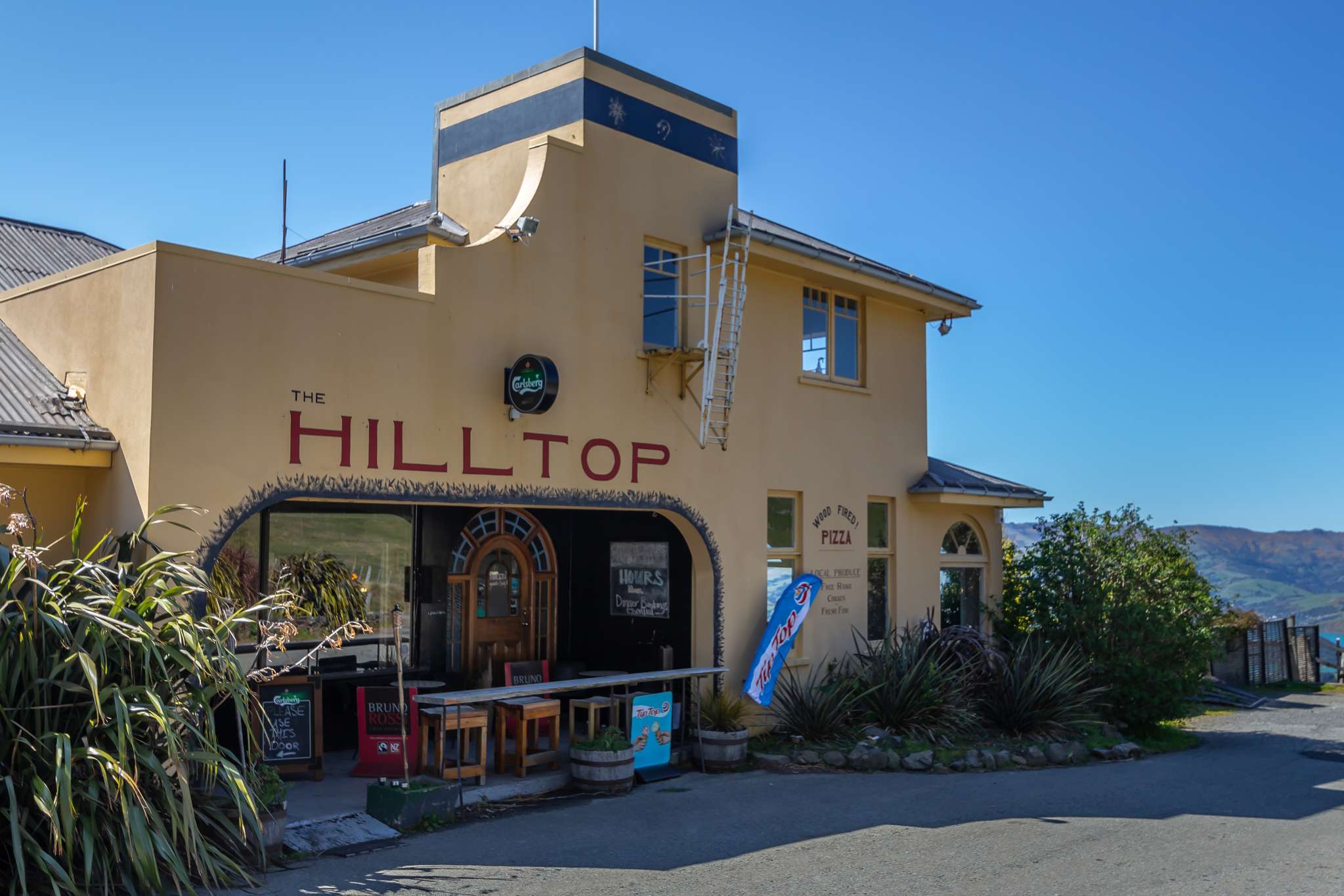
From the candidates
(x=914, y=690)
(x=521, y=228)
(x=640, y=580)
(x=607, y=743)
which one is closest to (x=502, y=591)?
(x=640, y=580)

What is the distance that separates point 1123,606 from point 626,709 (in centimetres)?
789

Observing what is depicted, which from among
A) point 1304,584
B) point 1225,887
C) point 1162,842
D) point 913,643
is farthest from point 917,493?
point 1304,584

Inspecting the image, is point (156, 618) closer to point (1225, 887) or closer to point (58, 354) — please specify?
point (58, 354)

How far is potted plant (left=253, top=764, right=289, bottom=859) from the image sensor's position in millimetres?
7980

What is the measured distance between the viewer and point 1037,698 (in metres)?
14.2

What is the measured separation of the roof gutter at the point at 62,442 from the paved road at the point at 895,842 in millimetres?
3422

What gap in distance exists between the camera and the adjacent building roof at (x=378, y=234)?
1145cm

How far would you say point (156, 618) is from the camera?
7602 mm

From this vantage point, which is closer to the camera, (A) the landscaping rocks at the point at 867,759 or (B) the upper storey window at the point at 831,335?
(A) the landscaping rocks at the point at 867,759

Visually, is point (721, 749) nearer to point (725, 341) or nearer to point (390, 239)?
point (725, 341)

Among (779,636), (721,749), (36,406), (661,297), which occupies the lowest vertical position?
(721,749)

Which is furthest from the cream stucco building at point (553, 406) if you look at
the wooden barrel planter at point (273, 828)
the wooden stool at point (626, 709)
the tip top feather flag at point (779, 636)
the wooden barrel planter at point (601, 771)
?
the wooden barrel planter at point (601, 771)

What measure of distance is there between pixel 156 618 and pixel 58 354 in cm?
352

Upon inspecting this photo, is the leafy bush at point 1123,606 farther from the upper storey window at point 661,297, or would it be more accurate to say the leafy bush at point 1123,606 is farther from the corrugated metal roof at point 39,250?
the corrugated metal roof at point 39,250
